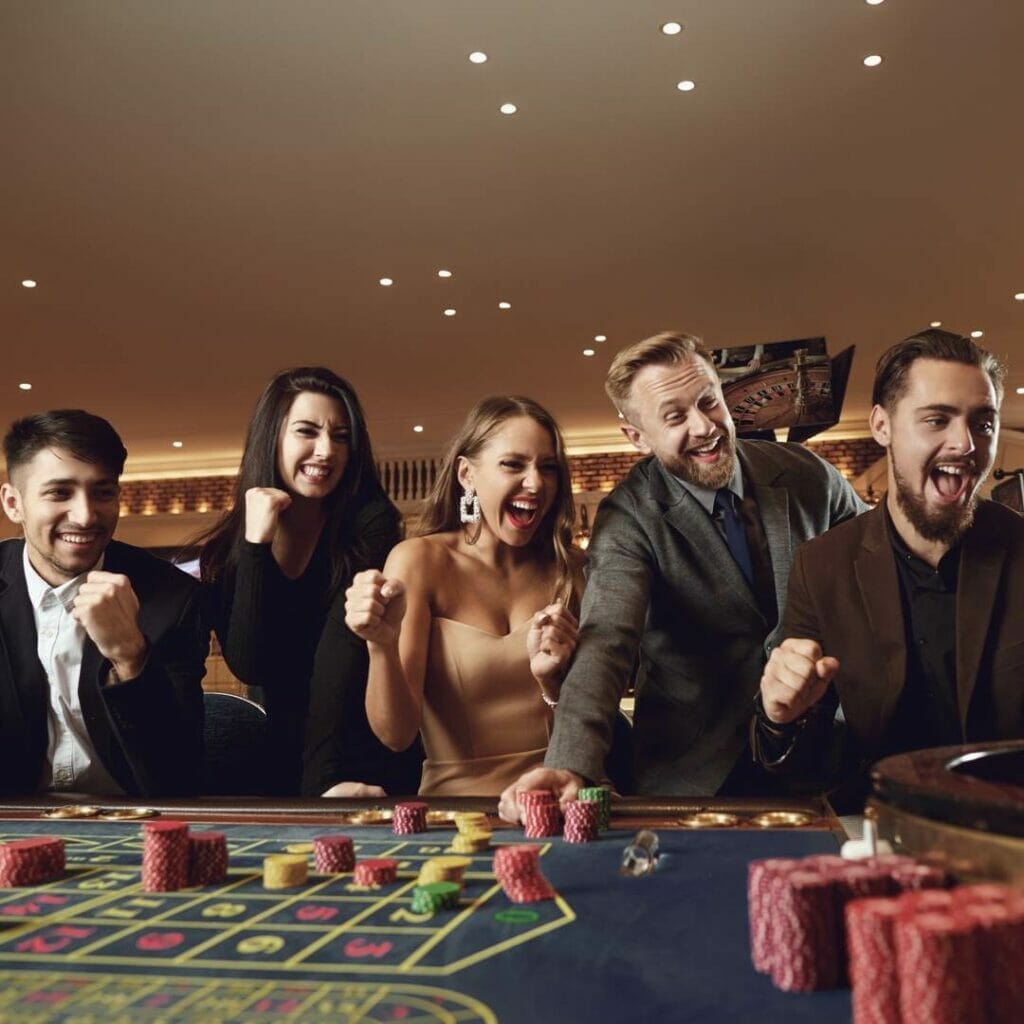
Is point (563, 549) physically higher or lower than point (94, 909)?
higher

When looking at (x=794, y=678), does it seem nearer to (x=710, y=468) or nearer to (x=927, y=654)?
(x=927, y=654)

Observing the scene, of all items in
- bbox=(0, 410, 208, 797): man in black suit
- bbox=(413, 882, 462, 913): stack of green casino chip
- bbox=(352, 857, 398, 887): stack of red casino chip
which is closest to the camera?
bbox=(413, 882, 462, 913): stack of green casino chip

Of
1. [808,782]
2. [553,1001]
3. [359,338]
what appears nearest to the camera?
[553,1001]

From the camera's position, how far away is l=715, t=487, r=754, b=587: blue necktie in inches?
92.0

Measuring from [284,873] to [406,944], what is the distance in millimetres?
277

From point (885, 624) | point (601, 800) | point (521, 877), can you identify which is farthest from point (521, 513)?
point (521, 877)

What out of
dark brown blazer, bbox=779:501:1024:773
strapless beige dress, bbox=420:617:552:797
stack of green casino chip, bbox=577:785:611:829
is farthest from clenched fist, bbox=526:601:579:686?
stack of green casino chip, bbox=577:785:611:829

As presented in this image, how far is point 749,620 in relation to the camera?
2.29 metres

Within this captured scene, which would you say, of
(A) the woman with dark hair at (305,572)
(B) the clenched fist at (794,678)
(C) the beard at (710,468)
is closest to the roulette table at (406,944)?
(B) the clenched fist at (794,678)

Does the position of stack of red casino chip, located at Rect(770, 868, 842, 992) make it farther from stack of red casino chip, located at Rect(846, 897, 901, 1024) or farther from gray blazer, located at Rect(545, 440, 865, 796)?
gray blazer, located at Rect(545, 440, 865, 796)

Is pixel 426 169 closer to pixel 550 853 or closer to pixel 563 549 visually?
pixel 563 549

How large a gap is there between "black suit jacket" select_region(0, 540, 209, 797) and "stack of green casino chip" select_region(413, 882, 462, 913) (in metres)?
1.25

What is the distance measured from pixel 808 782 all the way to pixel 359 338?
6.92 meters

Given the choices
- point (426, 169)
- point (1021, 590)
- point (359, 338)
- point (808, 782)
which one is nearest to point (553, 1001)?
point (808, 782)
